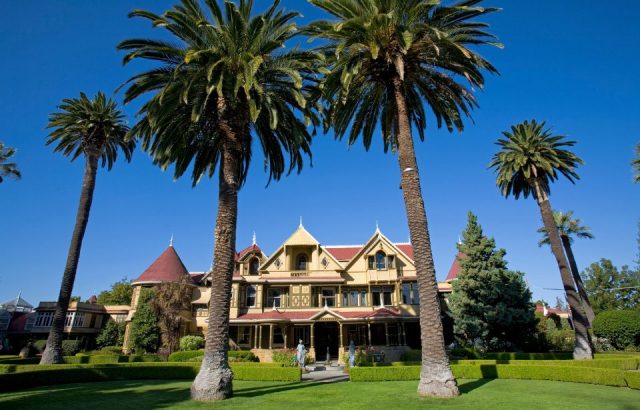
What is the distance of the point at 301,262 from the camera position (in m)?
41.3

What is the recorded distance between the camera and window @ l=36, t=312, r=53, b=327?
5000 centimetres

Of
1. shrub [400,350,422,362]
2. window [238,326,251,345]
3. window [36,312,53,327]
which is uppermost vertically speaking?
window [36,312,53,327]

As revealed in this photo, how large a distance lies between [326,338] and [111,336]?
2612 cm

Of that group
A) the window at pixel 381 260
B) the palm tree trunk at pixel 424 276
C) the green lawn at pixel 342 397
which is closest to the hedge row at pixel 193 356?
the green lawn at pixel 342 397

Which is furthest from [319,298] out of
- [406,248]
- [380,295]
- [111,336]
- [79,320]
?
[79,320]

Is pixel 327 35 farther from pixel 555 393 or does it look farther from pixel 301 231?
pixel 301 231

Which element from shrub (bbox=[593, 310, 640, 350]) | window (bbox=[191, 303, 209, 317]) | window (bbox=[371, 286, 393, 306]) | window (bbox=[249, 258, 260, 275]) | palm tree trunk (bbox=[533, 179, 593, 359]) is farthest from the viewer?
window (bbox=[249, 258, 260, 275])

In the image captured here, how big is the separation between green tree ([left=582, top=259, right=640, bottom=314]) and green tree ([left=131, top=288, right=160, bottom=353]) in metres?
71.2

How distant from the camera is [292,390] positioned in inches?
658

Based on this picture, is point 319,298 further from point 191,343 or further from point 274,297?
point 191,343

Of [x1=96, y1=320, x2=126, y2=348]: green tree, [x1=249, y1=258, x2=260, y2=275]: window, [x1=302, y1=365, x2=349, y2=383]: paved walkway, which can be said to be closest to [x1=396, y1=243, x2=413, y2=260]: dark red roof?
[x1=249, y1=258, x2=260, y2=275]: window

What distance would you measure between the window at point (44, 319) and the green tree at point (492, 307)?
2049 inches

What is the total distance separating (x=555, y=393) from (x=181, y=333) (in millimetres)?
34086

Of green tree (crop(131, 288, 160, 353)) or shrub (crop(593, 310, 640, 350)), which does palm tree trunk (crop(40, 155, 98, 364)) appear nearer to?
green tree (crop(131, 288, 160, 353))
